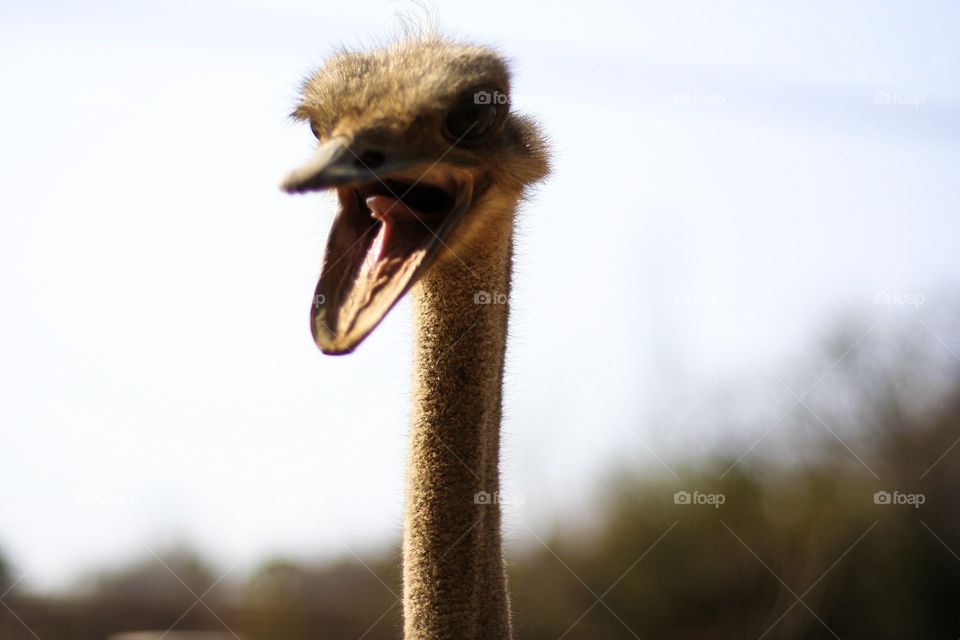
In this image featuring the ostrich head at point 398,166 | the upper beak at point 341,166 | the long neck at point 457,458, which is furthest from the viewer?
the long neck at point 457,458

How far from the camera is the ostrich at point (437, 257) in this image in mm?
1989

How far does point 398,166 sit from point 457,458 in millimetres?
716

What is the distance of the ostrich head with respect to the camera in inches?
75.2

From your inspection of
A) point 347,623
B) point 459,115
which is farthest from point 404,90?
point 347,623

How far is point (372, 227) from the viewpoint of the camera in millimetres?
2182
